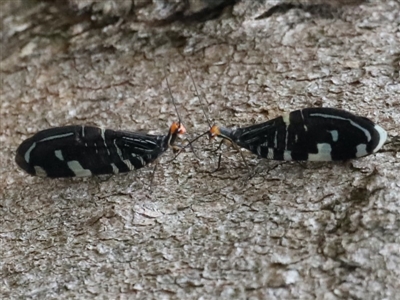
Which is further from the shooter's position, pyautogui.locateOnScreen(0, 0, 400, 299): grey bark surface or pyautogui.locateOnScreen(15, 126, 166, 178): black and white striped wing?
pyautogui.locateOnScreen(15, 126, 166, 178): black and white striped wing

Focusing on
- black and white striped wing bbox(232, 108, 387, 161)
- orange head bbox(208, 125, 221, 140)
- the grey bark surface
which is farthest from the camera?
orange head bbox(208, 125, 221, 140)

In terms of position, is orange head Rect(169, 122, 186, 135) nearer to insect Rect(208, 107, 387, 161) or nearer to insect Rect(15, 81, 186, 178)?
insect Rect(15, 81, 186, 178)

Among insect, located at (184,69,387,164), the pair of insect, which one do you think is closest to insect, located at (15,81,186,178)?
the pair of insect

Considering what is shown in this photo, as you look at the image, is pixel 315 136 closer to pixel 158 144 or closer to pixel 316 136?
pixel 316 136

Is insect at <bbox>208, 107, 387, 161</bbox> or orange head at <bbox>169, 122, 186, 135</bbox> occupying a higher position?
orange head at <bbox>169, 122, 186, 135</bbox>

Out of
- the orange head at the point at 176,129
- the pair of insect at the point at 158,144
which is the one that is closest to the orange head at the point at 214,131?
the pair of insect at the point at 158,144

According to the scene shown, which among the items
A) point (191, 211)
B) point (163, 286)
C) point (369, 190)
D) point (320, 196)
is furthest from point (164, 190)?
point (369, 190)

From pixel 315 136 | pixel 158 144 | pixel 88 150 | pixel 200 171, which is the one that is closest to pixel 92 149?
pixel 88 150

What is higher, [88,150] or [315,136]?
[88,150]
